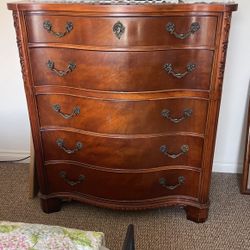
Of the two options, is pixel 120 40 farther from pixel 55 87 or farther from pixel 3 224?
pixel 3 224

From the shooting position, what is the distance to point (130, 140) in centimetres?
153

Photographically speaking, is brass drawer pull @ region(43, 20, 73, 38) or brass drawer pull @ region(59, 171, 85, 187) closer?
brass drawer pull @ region(43, 20, 73, 38)

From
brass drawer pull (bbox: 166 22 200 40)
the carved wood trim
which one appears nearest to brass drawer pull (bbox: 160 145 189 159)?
brass drawer pull (bbox: 166 22 200 40)

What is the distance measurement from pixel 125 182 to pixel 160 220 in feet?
1.18

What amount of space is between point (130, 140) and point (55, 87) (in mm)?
452

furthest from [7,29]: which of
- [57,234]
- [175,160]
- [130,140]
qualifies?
[57,234]

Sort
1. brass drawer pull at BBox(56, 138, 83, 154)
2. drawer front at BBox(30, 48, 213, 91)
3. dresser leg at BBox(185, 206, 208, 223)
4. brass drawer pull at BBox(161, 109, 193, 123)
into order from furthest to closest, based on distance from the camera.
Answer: dresser leg at BBox(185, 206, 208, 223) → brass drawer pull at BBox(56, 138, 83, 154) → brass drawer pull at BBox(161, 109, 193, 123) → drawer front at BBox(30, 48, 213, 91)

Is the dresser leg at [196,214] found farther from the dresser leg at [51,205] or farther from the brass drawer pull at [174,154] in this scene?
the dresser leg at [51,205]

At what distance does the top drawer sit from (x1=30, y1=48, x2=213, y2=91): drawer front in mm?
46

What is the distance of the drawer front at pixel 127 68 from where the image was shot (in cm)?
136

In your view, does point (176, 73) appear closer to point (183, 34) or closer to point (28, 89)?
point (183, 34)

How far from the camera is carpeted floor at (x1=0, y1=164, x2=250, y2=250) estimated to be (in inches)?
64.7

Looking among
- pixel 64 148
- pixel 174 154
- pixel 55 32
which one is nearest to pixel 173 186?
pixel 174 154

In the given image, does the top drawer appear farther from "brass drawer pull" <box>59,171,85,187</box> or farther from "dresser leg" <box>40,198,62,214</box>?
"dresser leg" <box>40,198,62,214</box>
